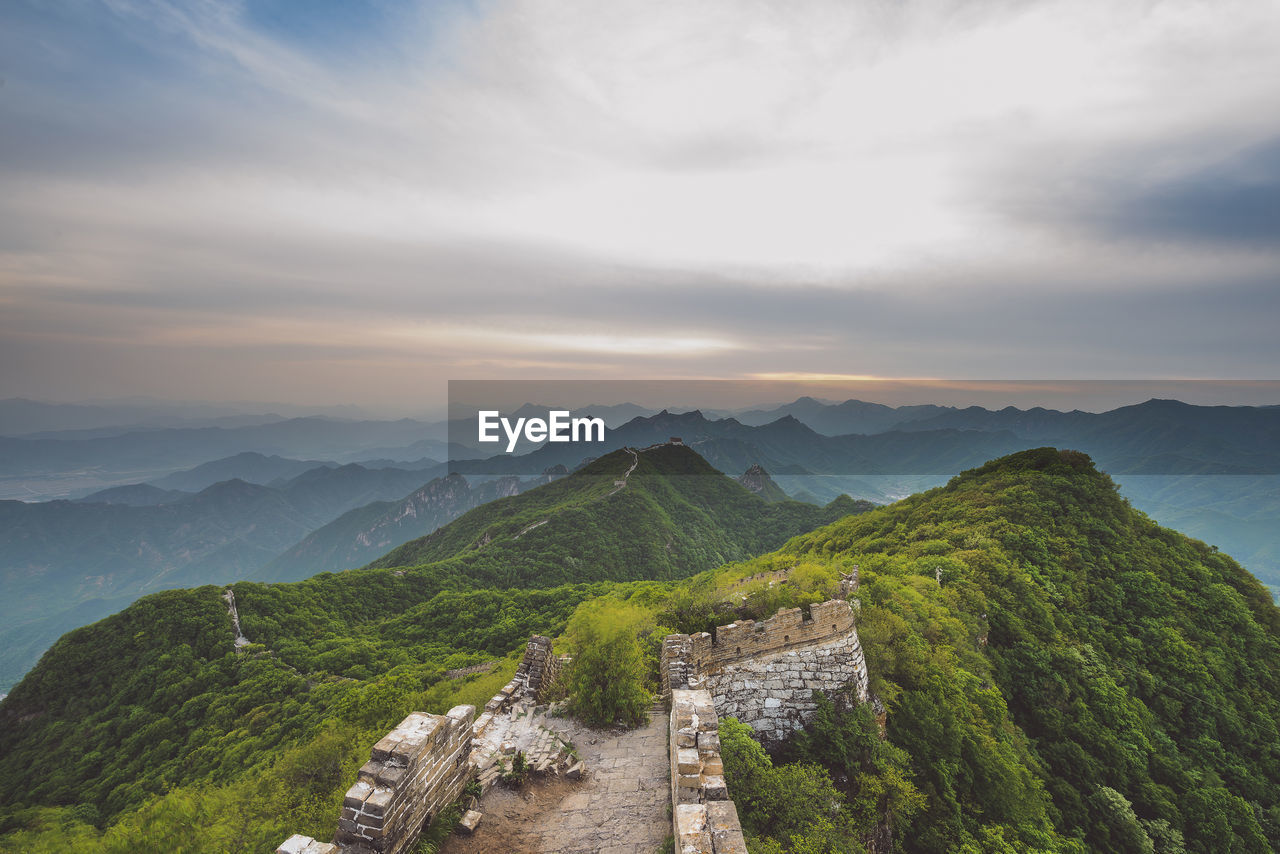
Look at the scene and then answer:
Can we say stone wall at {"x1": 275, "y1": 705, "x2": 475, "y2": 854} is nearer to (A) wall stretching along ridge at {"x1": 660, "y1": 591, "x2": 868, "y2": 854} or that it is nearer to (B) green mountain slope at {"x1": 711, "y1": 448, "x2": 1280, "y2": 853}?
(A) wall stretching along ridge at {"x1": 660, "y1": 591, "x2": 868, "y2": 854}

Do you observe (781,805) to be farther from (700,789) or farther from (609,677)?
(609,677)

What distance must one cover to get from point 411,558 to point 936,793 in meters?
112

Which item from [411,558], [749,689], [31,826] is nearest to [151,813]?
[749,689]

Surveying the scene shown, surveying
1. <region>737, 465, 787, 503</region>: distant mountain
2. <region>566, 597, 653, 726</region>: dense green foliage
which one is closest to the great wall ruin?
<region>566, 597, 653, 726</region>: dense green foliage

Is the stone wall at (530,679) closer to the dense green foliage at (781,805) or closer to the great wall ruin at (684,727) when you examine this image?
the great wall ruin at (684,727)

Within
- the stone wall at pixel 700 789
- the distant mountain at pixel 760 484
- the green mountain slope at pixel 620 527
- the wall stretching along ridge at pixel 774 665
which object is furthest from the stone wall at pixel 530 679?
the distant mountain at pixel 760 484

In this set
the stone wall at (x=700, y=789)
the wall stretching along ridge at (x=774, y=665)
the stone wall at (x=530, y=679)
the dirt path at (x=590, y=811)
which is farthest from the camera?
the wall stretching along ridge at (x=774, y=665)

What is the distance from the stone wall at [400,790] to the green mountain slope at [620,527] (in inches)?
2665

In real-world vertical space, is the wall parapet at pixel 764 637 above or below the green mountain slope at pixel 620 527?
above

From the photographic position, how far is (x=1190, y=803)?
1808 centimetres

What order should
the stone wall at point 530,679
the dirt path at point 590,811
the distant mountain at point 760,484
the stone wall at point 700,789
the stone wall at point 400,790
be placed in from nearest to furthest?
the stone wall at point 400,790, the stone wall at point 700,789, the dirt path at point 590,811, the stone wall at point 530,679, the distant mountain at point 760,484

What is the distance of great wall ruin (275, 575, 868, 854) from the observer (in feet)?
20.8

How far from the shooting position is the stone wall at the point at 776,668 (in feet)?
39.9

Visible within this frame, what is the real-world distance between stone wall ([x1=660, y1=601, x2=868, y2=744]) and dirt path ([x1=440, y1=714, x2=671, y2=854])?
2208mm
